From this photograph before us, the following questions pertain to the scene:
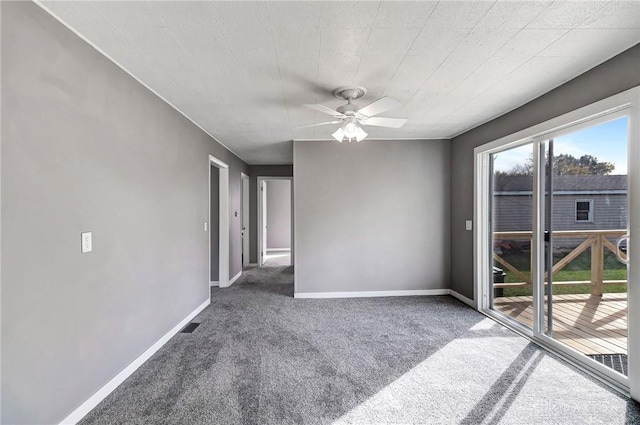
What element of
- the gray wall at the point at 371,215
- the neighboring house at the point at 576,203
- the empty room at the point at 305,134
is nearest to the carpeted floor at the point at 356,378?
the empty room at the point at 305,134

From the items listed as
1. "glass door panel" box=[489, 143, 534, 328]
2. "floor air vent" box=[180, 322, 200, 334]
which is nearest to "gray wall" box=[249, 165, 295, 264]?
"floor air vent" box=[180, 322, 200, 334]

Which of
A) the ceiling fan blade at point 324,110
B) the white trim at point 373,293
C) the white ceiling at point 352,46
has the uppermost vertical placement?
the white ceiling at point 352,46

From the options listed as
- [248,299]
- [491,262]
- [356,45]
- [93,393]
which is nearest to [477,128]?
[491,262]

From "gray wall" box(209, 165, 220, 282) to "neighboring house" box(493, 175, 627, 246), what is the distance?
408cm

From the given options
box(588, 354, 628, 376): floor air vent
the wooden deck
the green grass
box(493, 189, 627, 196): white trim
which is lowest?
box(588, 354, 628, 376): floor air vent

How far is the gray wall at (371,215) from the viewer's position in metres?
4.30

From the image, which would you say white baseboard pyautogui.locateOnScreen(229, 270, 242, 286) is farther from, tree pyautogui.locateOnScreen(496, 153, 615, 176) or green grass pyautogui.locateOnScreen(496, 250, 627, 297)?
tree pyautogui.locateOnScreen(496, 153, 615, 176)

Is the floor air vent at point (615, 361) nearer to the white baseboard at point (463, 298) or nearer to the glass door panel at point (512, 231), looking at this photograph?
the glass door panel at point (512, 231)

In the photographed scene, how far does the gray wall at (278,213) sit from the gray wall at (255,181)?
2.18 m

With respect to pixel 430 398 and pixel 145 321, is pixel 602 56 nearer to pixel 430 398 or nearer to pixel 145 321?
pixel 430 398

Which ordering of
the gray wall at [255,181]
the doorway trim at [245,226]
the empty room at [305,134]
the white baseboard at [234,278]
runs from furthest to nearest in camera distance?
1. the gray wall at [255,181]
2. the doorway trim at [245,226]
3. the white baseboard at [234,278]
4. the empty room at [305,134]

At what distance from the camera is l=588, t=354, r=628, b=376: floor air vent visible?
2.14m

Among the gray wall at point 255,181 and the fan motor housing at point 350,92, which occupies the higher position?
the fan motor housing at point 350,92

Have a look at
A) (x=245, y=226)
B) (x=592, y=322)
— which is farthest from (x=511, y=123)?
(x=245, y=226)
